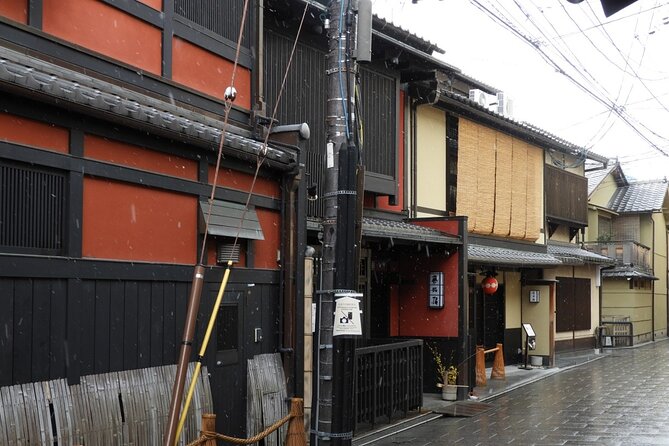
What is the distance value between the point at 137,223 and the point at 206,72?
2.54 metres

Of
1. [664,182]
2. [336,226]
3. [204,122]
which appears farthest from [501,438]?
[664,182]

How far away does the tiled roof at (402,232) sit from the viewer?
13.8 meters

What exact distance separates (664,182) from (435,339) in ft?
97.4

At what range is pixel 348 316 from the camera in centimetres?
769

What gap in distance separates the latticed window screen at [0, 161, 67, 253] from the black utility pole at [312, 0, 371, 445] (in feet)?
8.82

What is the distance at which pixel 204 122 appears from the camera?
29.6ft

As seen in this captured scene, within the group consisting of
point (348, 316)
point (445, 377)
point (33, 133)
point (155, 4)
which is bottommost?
point (445, 377)

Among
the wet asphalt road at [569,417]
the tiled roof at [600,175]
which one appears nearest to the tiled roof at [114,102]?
the wet asphalt road at [569,417]

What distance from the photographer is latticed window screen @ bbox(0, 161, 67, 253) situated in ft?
21.6

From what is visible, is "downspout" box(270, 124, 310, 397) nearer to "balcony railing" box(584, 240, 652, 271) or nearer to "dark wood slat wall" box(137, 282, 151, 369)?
"dark wood slat wall" box(137, 282, 151, 369)

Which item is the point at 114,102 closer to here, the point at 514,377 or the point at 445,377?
the point at 445,377

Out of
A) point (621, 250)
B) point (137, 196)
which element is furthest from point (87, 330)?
point (621, 250)

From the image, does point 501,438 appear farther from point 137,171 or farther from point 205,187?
point 137,171

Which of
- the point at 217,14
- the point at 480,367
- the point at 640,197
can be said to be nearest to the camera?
A: the point at 217,14
